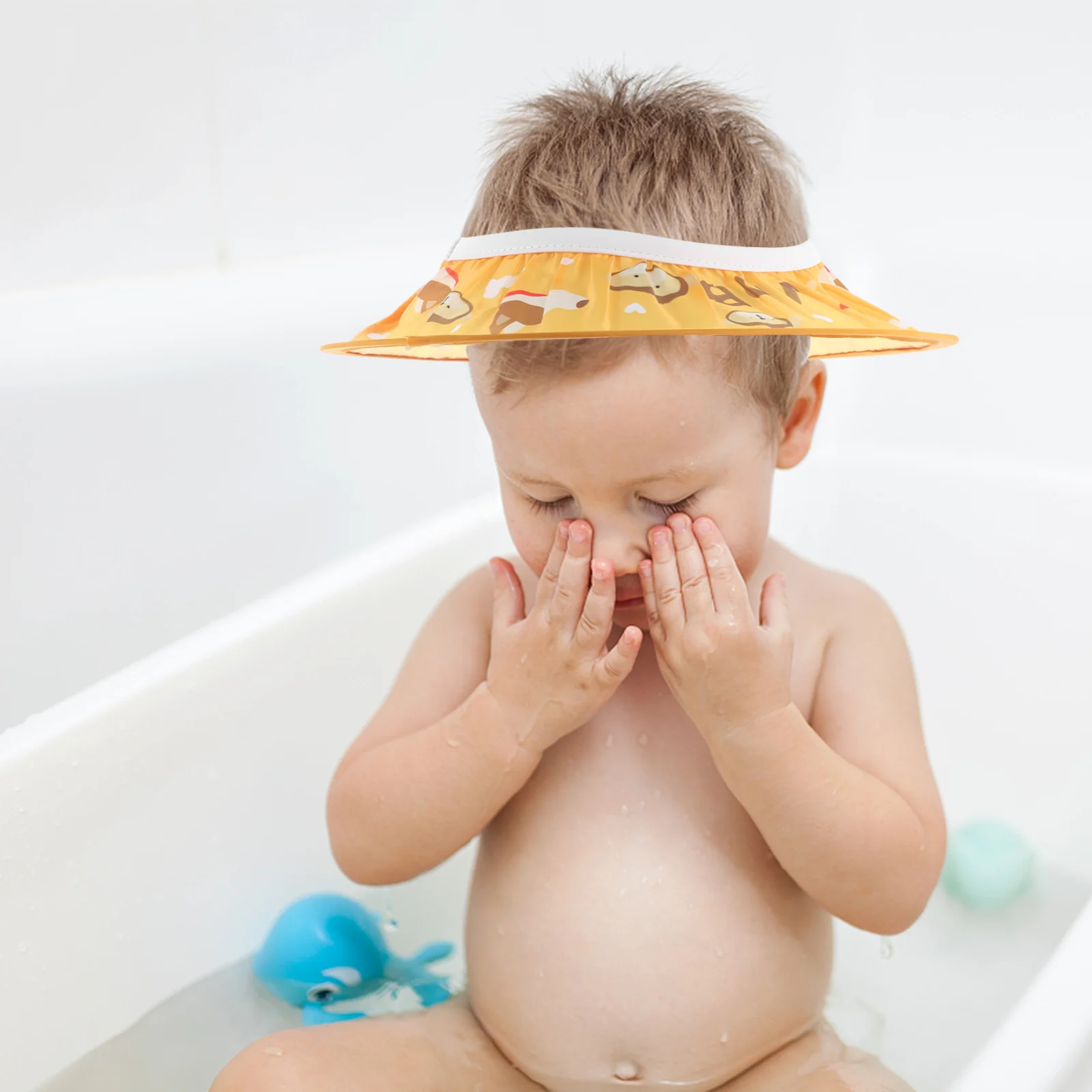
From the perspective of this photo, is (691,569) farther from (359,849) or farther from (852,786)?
(359,849)

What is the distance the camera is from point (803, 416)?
893 mm

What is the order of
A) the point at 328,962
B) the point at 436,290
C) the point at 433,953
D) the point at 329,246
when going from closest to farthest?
the point at 436,290 → the point at 328,962 → the point at 433,953 → the point at 329,246

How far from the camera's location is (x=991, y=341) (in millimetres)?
1790

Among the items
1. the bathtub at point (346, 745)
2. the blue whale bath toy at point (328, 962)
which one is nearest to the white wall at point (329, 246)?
the bathtub at point (346, 745)

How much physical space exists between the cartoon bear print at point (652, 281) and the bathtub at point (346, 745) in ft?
1.31

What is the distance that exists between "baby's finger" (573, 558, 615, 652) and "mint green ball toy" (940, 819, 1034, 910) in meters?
0.64

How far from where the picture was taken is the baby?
0.78m

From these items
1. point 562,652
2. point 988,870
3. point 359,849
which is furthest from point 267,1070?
point 988,870

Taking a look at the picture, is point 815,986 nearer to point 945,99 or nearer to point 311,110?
point 311,110

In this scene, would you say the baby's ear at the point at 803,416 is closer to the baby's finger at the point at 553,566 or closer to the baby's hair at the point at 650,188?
the baby's hair at the point at 650,188

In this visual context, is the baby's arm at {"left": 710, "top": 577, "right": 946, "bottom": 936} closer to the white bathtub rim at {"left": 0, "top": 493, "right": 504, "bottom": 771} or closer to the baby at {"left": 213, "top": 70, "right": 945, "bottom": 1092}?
the baby at {"left": 213, "top": 70, "right": 945, "bottom": 1092}

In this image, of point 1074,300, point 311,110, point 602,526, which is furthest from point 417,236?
point 602,526

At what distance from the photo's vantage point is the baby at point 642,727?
2.57 feet

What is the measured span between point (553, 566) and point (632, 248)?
0.20 metres
